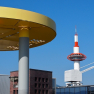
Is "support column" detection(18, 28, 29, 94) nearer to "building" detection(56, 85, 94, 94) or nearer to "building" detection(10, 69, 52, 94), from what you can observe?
"building" detection(10, 69, 52, 94)

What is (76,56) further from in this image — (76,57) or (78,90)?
(78,90)

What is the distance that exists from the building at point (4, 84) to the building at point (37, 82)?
110 cm

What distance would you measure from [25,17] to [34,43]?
10262mm

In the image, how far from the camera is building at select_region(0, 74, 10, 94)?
48031 millimetres

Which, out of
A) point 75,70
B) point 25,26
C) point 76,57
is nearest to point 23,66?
point 25,26

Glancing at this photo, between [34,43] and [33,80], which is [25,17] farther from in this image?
[33,80]

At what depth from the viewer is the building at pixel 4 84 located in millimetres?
48031

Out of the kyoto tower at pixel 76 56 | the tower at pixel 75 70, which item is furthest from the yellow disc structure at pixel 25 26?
the kyoto tower at pixel 76 56

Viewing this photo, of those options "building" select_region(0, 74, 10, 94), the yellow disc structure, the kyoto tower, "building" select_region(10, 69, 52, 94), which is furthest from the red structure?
the yellow disc structure

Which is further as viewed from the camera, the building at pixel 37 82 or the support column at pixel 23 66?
the building at pixel 37 82

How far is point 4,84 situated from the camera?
48.6 m

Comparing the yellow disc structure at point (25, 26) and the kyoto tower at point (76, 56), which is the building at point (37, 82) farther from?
the kyoto tower at point (76, 56)

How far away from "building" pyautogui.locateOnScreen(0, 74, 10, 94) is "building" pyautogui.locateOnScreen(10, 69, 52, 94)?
110cm

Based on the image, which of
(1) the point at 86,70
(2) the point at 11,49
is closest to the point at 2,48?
(2) the point at 11,49
